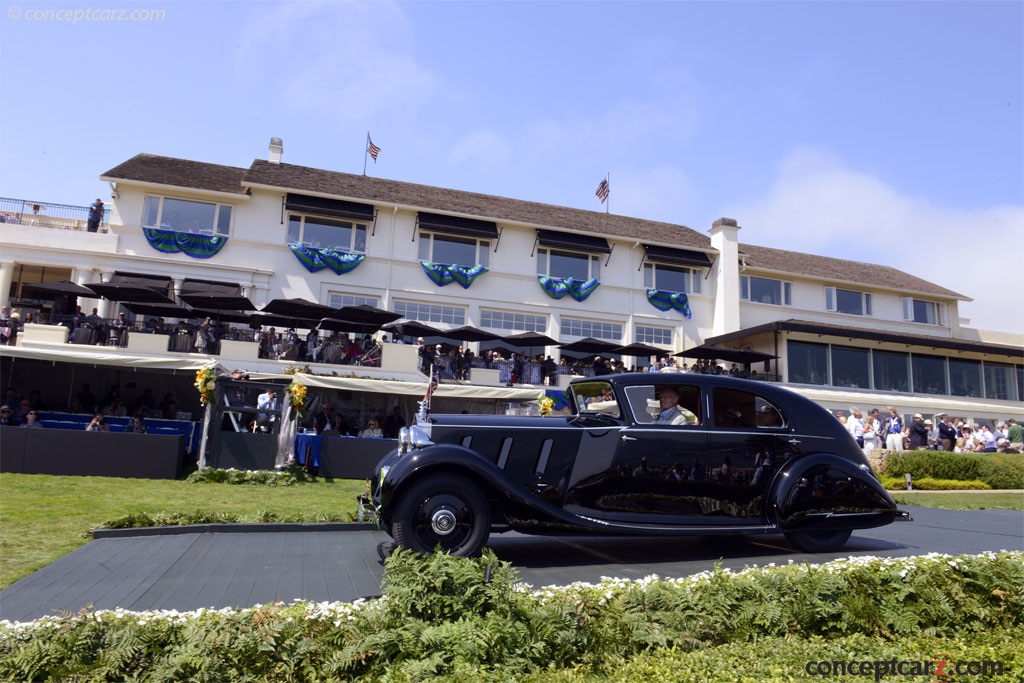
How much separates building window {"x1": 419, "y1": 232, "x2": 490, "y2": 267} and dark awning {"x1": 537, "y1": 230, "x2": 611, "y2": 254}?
2.81 meters

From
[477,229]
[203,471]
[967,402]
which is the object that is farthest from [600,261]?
[203,471]

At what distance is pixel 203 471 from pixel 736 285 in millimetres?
26689

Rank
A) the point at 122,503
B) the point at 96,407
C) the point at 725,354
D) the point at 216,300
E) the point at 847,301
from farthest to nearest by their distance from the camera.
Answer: the point at 847,301
the point at 725,354
the point at 216,300
the point at 96,407
the point at 122,503

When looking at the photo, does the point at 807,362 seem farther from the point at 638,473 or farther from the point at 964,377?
the point at 638,473

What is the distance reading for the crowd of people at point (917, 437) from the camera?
18922 millimetres

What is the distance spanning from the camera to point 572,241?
30406 millimetres

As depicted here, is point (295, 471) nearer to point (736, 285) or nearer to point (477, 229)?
point (477, 229)

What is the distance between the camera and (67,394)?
19.8 m

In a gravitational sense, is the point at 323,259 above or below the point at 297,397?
above

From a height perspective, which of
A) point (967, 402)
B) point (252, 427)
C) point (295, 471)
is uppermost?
point (967, 402)

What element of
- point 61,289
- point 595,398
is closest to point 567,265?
point 61,289

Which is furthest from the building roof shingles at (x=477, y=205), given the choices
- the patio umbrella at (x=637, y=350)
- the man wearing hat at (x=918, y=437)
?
the man wearing hat at (x=918, y=437)

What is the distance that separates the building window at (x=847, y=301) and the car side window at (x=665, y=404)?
106ft

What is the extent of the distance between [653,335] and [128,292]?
22433 mm
